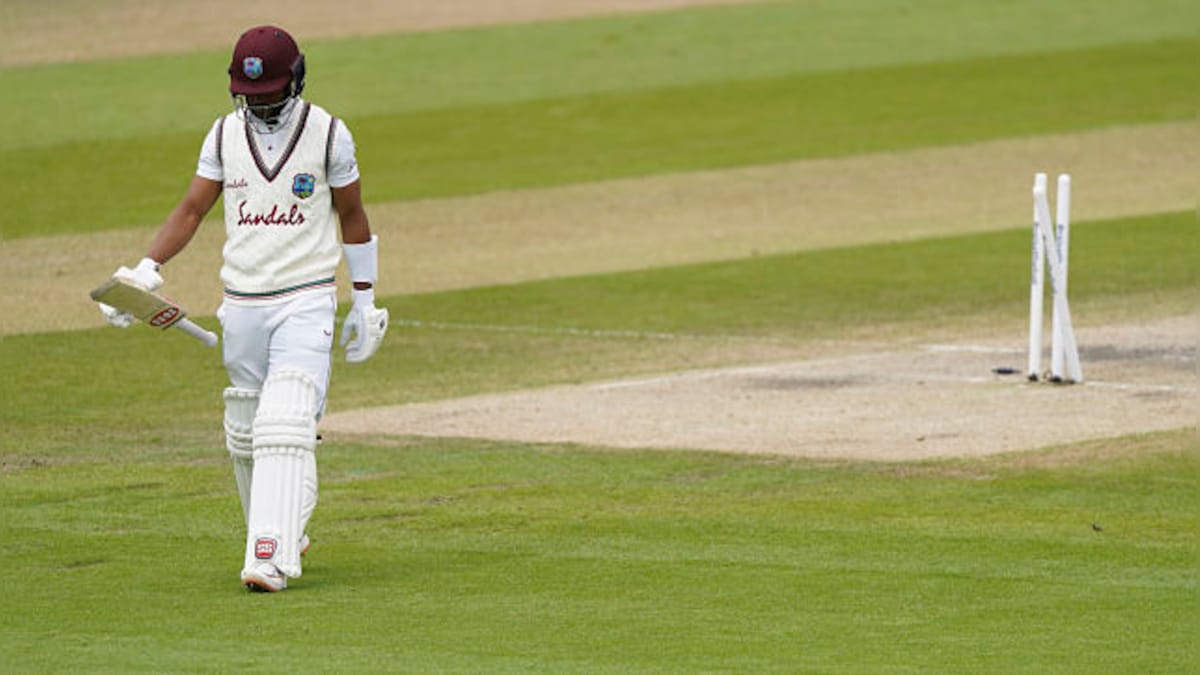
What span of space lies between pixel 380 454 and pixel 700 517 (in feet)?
9.72

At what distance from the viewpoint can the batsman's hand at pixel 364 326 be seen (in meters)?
10.5

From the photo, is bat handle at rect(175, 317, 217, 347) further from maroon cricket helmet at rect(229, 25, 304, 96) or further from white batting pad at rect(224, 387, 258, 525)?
maroon cricket helmet at rect(229, 25, 304, 96)

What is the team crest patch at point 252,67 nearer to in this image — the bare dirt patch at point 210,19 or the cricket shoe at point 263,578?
the cricket shoe at point 263,578

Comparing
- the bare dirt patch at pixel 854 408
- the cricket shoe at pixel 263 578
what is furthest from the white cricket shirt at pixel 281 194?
the bare dirt patch at pixel 854 408

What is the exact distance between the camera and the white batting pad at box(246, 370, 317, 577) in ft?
32.0

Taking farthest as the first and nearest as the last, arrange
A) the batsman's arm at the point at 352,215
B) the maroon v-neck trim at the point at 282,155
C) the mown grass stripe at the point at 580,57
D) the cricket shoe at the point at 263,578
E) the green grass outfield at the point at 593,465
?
the mown grass stripe at the point at 580,57 < the batsman's arm at the point at 352,215 < the maroon v-neck trim at the point at 282,155 < the cricket shoe at the point at 263,578 < the green grass outfield at the point at 593,465

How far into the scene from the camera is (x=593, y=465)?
44.2 feet

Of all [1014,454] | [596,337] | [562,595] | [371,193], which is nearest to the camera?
[562,595]

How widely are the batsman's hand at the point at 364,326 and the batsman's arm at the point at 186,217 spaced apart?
737mm

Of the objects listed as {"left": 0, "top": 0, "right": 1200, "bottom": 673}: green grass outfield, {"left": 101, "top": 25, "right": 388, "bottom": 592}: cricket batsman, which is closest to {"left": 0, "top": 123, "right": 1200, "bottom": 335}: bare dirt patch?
{"left": 0, "top": 0, "right": 1200, "bottom": 673}: green grass outfield

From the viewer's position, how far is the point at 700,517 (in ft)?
37.9

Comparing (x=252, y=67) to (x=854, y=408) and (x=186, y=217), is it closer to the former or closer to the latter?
(x=186, y=217)

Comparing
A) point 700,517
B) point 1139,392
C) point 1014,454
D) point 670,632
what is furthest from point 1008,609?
point 1139,392

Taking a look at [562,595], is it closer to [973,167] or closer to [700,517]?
[700,517]
